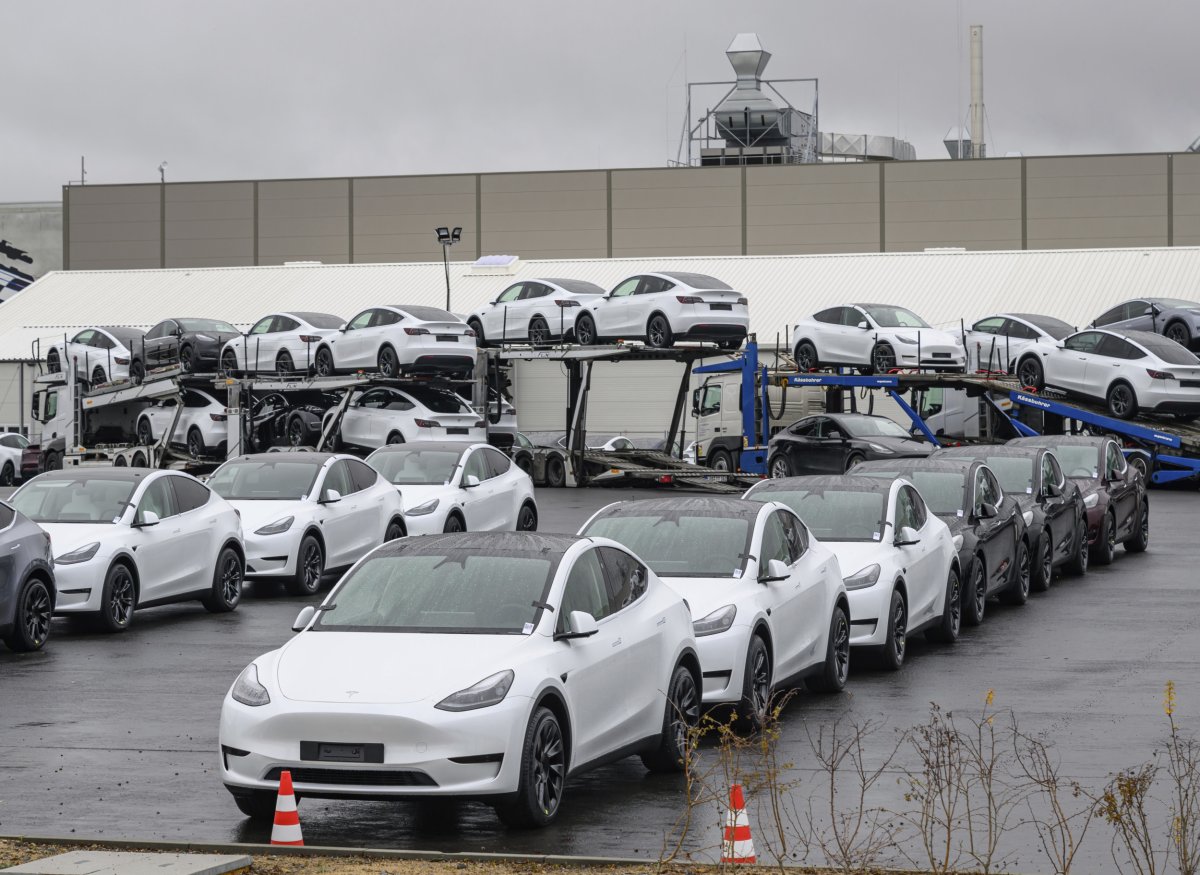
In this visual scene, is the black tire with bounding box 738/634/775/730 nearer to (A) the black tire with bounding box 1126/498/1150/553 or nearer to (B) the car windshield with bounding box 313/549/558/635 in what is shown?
(B) the car windshield with bounding box 313/549/558/635

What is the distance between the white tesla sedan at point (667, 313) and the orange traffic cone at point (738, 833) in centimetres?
2788

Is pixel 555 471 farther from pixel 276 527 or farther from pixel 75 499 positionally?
pixel 75 499

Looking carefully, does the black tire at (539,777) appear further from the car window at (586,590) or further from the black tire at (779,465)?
the black tire at (779,465)

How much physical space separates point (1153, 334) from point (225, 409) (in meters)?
19.2

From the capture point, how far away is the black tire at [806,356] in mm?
37125

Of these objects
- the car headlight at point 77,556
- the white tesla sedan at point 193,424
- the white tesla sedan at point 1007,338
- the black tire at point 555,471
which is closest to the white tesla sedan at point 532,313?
the black tire at point 555,471

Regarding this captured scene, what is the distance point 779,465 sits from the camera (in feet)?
115

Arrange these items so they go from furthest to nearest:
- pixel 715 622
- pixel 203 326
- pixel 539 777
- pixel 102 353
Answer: pixel 102 353, pixel 203 326, pixel 715 622, pixel 539 777

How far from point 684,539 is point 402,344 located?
23039 mm

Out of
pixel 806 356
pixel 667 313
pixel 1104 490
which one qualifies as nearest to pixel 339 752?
pixel 1104 490

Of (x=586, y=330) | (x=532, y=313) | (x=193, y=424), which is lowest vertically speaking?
(x=193, y=424)

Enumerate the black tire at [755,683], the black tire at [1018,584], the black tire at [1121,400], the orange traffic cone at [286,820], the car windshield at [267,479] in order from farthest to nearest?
the black tire at [1121,400] → the car windshield at [267,479] → the black tire at [1018,584] → the black tire at [755,683] → the orange traffic cone at [286,820]

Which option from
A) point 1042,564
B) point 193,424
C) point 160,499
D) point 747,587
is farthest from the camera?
point 193,424


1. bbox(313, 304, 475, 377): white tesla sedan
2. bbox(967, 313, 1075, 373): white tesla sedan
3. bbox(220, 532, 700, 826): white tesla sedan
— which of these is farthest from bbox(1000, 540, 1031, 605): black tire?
bbox(967, 313, 1075, 373): white tesla sedan
